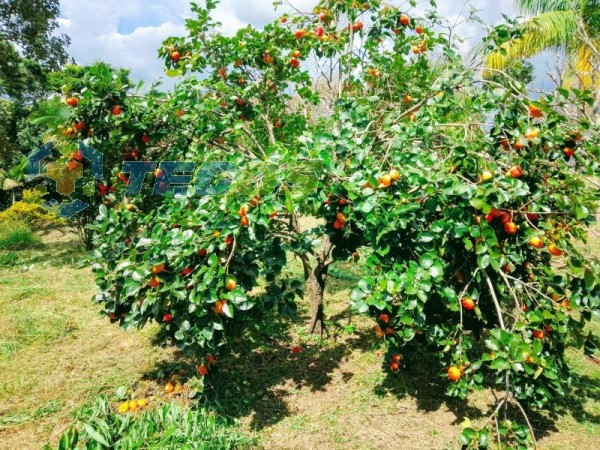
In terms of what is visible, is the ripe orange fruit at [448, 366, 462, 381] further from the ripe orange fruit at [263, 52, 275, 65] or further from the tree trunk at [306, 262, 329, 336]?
the ripe orange fruit at [263, 52, 275, 65]

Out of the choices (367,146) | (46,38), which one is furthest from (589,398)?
(46,38)

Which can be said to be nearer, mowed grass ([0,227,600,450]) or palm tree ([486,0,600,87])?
mowed grass ([0,227,600,450])

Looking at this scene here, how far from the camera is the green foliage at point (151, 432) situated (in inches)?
83.7

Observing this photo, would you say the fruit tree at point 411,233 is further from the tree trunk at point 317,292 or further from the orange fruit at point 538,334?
the tree trunk at point 317,292

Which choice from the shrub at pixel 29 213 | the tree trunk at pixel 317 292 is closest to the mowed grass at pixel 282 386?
the tree trunk at pixel 317 292

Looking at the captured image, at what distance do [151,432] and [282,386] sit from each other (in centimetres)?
119

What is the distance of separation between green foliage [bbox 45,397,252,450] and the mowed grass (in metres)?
0.33

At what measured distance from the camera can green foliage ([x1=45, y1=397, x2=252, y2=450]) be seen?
2127 mm

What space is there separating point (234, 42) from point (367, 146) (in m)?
1.73

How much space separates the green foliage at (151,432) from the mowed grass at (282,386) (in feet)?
1.07

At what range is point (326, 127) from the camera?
13.1 ft

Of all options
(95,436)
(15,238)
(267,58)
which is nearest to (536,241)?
(95,436)

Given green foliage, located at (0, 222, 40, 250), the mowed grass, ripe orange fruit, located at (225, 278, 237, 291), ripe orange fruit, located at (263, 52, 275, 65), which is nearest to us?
ripe orange fruit, located at (225, 278, 237, 291)

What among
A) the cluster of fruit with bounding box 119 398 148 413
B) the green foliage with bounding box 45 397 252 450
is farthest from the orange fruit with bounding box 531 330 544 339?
the cluster of fruit with bounding box 119 398 148 413
